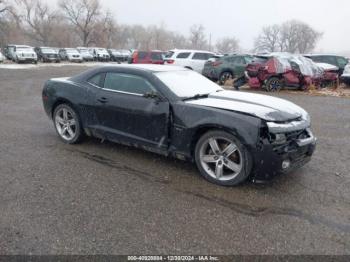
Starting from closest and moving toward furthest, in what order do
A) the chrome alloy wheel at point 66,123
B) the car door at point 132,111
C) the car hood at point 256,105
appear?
the car hood at point 256,105
the car door at point 132,111
the chrome alloy wheel at point 66,123

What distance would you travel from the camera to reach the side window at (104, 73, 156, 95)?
15.1 feet

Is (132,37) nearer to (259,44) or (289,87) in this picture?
(259,44)

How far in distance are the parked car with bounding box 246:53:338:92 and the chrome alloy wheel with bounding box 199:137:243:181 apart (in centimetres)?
1007

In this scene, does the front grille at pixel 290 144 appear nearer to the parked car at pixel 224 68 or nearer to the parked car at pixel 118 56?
the parked car at pixel 224 68

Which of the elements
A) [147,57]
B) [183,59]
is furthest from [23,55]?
[183,59]

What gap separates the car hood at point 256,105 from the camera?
3869mm

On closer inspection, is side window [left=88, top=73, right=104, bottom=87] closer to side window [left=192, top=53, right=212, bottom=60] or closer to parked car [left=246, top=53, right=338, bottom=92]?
parked car [left=246, top=53, right=338, bottom=92]

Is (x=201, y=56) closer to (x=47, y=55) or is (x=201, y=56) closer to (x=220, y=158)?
(x=220, y=158)

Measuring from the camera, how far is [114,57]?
44.2 m

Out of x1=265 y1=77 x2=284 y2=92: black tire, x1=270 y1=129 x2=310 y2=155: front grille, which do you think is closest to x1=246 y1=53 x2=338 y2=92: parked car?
x1=265 y1=77 x2=284 y2=92: black tire

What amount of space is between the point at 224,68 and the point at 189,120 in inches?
484

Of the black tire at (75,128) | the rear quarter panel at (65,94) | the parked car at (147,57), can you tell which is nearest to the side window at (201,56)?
the parked car at (147,57)

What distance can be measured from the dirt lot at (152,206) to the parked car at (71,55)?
3580 centimetres

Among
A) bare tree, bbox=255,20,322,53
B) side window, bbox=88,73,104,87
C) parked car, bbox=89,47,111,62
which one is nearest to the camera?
side window, bbox=88,73,104,87
